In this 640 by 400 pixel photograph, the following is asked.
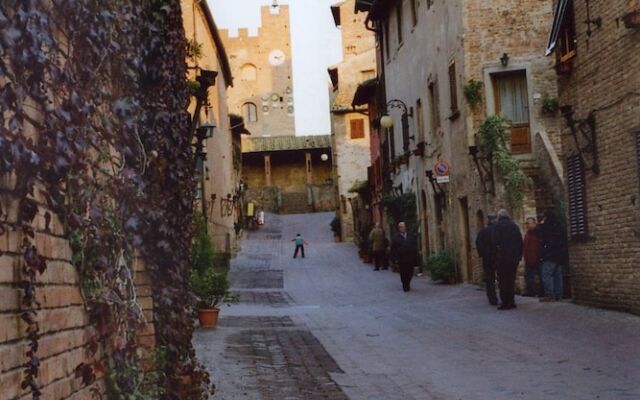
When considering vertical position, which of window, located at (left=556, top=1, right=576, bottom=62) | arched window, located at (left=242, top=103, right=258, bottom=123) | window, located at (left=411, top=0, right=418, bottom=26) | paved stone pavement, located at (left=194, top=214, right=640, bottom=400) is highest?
arched window, located at (left=242, top=103, right=258, bottom=123)

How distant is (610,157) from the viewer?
48.3ft

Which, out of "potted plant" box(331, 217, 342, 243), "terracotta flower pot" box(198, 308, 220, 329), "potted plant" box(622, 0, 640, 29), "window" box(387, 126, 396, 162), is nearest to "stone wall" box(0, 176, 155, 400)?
"potted plant" box(622, 0, 640, 29)

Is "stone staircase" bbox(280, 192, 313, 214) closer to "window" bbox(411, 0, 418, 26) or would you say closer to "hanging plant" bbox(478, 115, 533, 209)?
"window" bbox(411, 0, 418, 26)

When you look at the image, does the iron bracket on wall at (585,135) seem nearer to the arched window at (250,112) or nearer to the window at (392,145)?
the window at (392,145)

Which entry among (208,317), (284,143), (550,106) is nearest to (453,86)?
(550,106)

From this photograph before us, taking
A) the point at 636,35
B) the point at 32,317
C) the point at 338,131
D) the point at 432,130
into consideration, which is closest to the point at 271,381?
the point at 32,317

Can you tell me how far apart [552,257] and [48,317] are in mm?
14640

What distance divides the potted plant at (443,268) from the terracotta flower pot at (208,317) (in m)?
9.83

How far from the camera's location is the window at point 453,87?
24.0 metres

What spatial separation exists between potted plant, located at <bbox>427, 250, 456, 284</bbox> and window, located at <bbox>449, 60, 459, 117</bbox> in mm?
3643

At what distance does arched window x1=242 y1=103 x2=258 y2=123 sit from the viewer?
85.6 m

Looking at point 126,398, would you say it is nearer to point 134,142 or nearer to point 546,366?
point 134,142

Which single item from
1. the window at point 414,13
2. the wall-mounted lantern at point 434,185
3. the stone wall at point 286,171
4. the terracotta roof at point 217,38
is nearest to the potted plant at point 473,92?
the wall-mounted lantern at point 434,185

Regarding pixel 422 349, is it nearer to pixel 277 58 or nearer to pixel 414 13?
pixel 414 13
